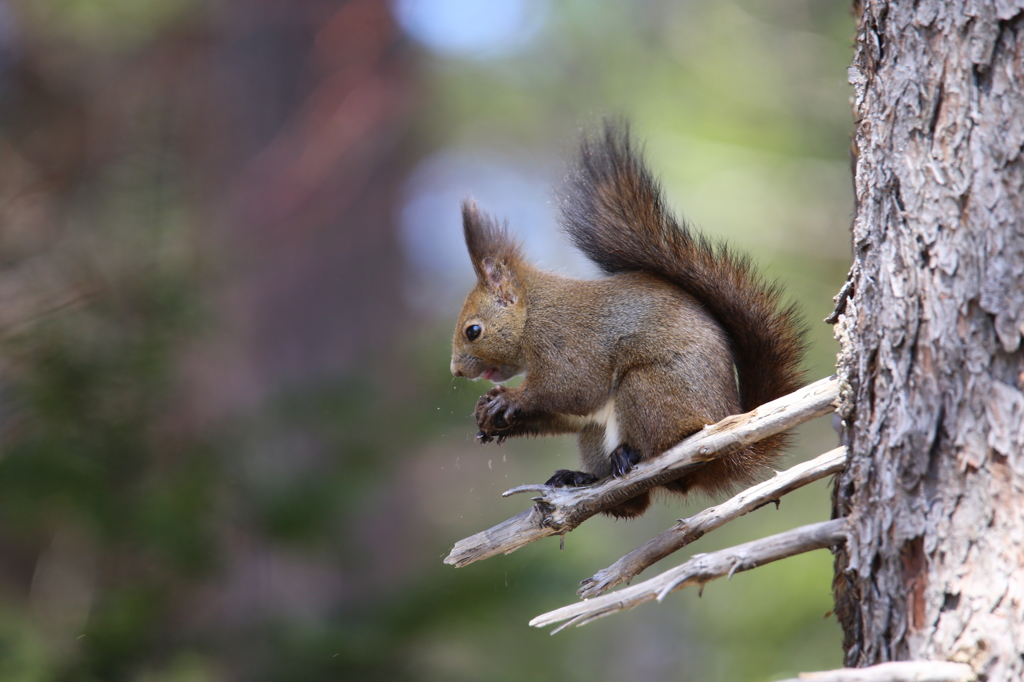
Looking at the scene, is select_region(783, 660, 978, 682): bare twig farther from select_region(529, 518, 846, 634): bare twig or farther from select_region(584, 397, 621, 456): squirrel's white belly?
select_region(584, 397, 621, 456): squirrel's white belly

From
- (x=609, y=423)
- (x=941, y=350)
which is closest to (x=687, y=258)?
(x=609, y=423)

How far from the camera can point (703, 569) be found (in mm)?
1363

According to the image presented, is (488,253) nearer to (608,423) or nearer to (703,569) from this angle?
(608,423)

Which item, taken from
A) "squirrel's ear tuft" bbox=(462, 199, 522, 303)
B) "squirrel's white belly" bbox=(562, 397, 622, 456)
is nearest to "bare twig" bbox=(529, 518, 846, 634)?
"squirrel's white belly" bbox=(562, 397, 622, 456)

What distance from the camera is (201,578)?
2850mm

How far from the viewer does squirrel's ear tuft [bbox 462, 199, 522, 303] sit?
7.63 feet

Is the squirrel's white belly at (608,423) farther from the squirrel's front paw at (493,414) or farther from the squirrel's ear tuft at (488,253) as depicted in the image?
the squirrel's ear tuft at (488,253)

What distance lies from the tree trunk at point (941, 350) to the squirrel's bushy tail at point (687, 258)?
1.45ft

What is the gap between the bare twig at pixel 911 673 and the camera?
1.15 m

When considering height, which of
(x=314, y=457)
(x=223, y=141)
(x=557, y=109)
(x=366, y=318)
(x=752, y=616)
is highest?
(x=557, y=109)

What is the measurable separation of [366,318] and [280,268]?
1.89ft

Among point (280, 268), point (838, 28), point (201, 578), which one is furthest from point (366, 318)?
point (838, 28)

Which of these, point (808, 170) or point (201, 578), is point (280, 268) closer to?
point (201, 578)

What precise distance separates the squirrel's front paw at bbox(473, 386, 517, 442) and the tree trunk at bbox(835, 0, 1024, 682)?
83 cm
